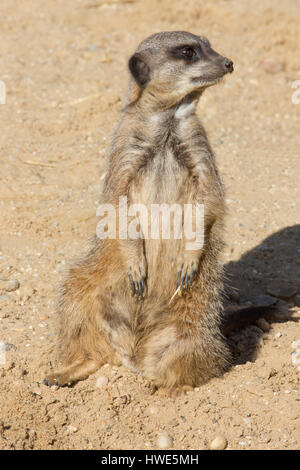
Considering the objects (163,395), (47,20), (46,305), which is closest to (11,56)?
(47,20)

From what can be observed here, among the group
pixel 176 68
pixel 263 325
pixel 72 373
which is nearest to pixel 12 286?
pixel 72 373

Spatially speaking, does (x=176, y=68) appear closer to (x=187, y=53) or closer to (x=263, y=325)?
(x=187, y=53)

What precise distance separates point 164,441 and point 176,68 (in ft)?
5.94

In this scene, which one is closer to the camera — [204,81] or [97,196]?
[204,81]

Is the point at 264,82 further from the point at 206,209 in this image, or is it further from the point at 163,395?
the point at 163,395

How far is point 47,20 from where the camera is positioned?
7.23 meters

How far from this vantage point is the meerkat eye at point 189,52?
132 inches

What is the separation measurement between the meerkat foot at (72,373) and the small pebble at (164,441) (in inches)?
23.8

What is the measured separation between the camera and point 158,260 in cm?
348

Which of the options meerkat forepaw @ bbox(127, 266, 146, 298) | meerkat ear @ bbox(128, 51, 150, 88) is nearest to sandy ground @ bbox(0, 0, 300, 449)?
meerkat forepaw @ bbox(127, 266, 146, 298)

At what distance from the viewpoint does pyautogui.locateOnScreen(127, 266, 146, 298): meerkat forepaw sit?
341cm
